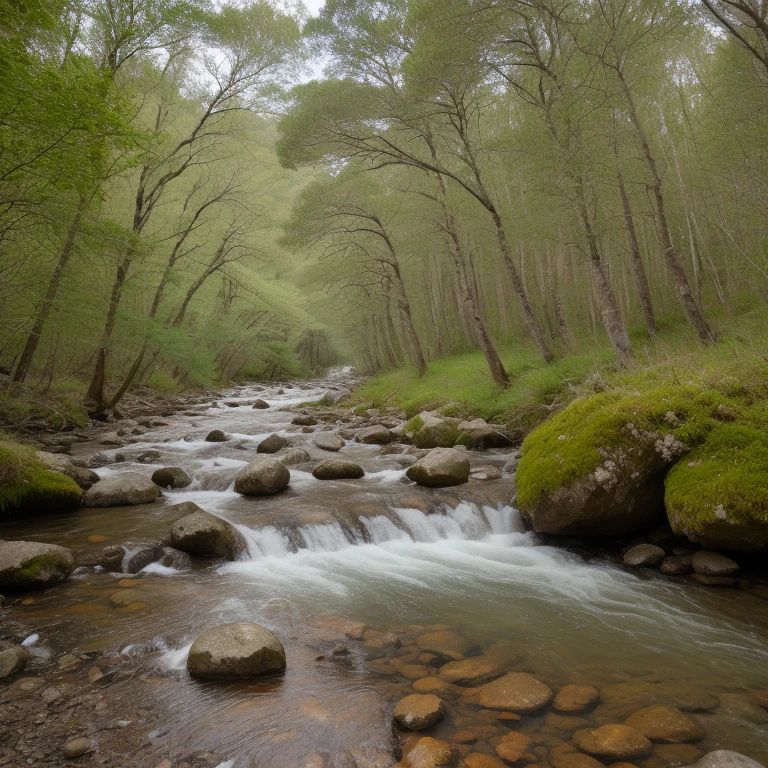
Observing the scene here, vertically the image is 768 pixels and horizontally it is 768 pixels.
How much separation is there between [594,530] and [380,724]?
3482mm

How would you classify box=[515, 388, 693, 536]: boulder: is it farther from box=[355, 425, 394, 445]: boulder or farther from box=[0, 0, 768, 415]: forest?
box=[355, 425, 394, 445]: boulder

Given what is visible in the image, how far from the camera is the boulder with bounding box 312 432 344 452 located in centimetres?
1090

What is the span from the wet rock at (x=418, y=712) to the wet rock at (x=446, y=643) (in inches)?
23.3

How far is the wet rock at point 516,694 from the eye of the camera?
2.69 meters

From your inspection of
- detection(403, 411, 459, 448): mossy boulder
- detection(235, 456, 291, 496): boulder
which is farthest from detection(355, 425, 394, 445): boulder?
detection(235, 456, 291, 496): boulder

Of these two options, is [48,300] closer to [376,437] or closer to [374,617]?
[376,437]

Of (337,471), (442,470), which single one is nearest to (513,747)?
(442,470)

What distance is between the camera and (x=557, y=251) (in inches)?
670

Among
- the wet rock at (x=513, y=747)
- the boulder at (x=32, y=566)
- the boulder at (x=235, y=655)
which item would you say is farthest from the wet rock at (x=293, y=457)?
the wet rock at (x=513, y=747)

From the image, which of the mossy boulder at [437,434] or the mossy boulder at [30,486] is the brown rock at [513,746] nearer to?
the mossy boulder at [30,486]

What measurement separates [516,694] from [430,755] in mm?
707

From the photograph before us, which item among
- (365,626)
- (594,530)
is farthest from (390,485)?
(365,626)

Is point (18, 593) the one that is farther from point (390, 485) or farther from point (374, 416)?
point (374, 416)

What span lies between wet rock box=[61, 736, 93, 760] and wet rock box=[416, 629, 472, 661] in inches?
80.0
